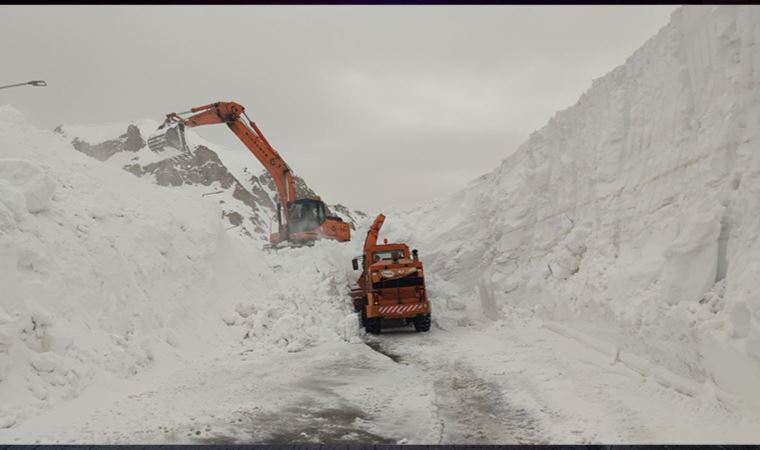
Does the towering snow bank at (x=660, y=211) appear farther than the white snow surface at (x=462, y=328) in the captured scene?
Yes

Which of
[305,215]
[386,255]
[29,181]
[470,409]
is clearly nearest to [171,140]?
[29,181]

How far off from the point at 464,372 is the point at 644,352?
2.52 m

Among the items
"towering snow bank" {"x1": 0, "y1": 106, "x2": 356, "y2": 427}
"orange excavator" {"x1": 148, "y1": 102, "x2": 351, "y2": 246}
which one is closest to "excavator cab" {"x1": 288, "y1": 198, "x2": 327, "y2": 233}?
"orange excavator" {"x1": 148, "y1": 102, "x2": 351, "y2": 246}

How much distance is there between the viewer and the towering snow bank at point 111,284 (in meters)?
5.76

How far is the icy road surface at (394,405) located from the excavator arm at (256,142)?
29.7 ft

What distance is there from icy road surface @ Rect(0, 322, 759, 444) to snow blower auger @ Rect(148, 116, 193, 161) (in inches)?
213

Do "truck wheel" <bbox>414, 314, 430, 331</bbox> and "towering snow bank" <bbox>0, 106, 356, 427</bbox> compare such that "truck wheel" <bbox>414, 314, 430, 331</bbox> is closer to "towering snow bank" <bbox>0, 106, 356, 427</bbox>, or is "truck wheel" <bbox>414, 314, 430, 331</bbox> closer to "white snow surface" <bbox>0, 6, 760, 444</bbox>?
"white snow surface" <bbox>0, 6, 760, 444</bbox>

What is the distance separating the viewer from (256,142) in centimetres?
1792

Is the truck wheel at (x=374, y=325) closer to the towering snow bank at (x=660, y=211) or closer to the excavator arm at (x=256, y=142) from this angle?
the towering snow bank at (x=660, y=211)

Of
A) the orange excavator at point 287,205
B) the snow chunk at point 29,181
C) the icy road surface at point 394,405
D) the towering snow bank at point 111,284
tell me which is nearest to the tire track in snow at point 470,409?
the icy road surface at point 394,405

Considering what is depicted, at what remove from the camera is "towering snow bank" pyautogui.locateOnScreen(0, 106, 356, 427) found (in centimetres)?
576

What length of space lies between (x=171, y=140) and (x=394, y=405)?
8820mm

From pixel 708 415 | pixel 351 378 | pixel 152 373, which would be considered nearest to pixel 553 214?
pixel 351 378

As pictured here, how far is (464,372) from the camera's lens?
7938 millimetres
